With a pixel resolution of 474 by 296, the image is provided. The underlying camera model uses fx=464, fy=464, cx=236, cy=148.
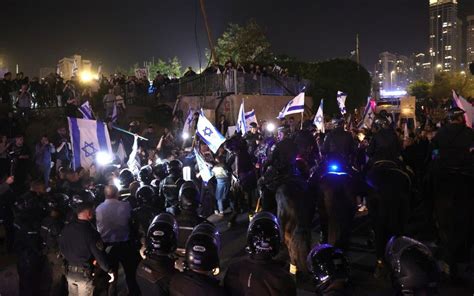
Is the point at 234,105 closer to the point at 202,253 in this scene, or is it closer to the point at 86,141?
the point at 86,141

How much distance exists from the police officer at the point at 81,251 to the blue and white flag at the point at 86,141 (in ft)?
13.8

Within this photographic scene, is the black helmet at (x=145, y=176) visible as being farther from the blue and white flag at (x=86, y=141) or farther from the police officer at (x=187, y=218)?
the police officer at (x=187, y=218)

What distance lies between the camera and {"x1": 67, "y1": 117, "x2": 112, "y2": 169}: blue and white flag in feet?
31.9

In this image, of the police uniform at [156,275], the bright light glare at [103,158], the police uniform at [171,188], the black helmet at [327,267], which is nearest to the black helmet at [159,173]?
the police uniform at [171,188]

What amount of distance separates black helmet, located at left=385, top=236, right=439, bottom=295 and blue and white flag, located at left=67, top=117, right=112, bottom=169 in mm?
7429

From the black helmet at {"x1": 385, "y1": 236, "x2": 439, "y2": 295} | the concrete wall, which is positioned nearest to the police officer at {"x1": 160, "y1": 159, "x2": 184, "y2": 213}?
the black helmet at {"x1": 385, "y1": 236, "x2": 439, "y2": 295}

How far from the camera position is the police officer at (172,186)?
8.11m

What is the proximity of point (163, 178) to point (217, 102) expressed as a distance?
13.9 m

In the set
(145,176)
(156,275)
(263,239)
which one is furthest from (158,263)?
(145,176)

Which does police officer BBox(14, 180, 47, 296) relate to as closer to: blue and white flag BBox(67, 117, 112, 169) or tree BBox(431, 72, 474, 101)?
blue and white flag BBox(67, 117, 112, 169)

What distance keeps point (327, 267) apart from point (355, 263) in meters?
4.78

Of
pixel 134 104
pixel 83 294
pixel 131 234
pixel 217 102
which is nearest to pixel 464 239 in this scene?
pixel 131 234

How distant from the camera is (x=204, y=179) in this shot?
11.2 metres

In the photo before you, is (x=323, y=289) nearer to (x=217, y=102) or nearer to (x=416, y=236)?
(x=416, y=236)
